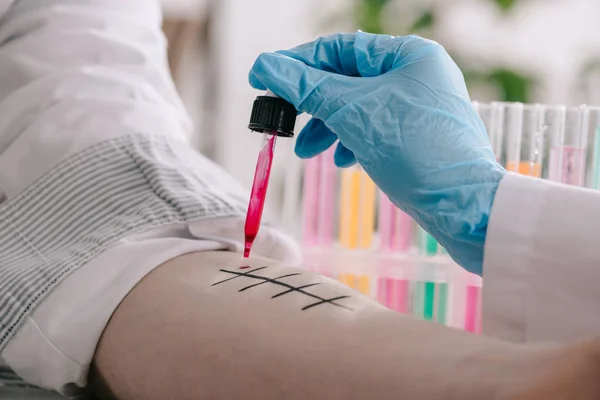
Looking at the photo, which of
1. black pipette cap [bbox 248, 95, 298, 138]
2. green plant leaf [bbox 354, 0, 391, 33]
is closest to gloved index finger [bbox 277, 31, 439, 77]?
black pipette cap [bbox 248, 95, 298, 138]

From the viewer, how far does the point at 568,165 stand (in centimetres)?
120

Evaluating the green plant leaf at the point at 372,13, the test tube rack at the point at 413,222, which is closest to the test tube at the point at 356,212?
the test tube rack at the point at 413,222

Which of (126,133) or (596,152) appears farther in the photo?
(596,152)

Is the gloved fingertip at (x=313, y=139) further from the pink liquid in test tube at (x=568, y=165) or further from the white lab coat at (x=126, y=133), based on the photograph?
the pink liquid in test tube at (x=568, y=165)

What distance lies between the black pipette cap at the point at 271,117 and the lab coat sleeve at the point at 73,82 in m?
0.19

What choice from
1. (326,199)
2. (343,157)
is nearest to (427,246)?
(326,199)

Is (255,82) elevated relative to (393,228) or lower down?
elevated

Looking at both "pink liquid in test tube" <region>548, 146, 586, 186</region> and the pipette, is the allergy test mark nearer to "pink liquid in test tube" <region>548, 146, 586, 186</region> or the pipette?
the pipette

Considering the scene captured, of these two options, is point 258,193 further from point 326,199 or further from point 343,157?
point 326,199

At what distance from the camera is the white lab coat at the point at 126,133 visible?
68 cm

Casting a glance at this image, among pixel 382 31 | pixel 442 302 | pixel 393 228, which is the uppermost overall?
pixel 382 31

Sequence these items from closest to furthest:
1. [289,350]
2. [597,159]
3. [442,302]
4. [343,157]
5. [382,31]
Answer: [289,350] → [343,157] → [597,159] → [442,302] → [382,31]

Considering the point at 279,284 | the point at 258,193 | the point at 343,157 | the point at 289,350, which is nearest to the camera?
the point at 289,350

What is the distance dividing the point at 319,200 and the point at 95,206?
0.63m
